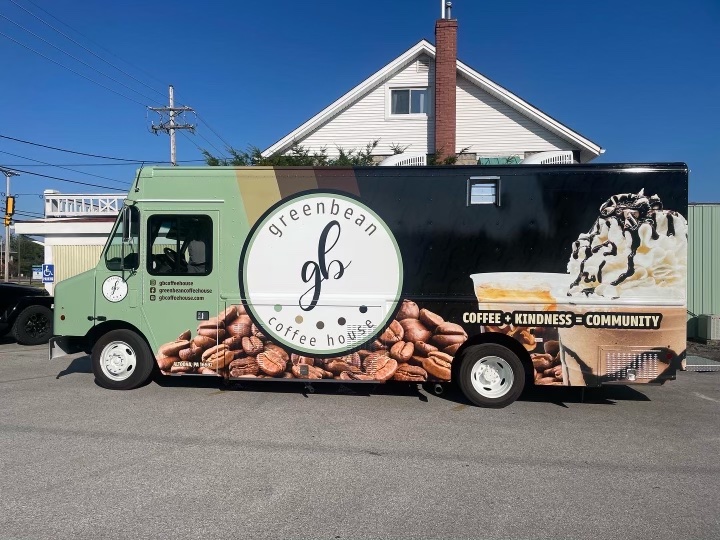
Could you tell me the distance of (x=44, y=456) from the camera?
4922 millimetres

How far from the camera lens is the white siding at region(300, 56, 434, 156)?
18047mm

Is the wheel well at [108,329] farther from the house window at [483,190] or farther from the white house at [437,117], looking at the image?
the white house at [437,117]

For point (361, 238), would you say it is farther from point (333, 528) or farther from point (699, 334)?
point (699, 334)

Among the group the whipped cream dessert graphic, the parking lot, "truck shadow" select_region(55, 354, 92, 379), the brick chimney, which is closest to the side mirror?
the parking lot

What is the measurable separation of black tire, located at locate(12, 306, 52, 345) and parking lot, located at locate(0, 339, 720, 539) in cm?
502

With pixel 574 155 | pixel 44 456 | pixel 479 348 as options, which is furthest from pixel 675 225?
pixel 574 155

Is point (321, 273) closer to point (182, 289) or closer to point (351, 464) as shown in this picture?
point (182, 289)

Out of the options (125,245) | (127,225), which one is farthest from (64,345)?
(127,225)

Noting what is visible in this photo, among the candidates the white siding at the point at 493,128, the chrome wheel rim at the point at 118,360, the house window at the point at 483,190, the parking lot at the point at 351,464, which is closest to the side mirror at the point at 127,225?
the chrome wheel rim at the point at 118,360

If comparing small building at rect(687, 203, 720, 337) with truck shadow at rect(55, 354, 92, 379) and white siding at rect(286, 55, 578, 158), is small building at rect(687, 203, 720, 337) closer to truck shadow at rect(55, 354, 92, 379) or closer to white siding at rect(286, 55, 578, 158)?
white siding at rect(286, 55, 578, 158)

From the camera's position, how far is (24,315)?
12.0 metres

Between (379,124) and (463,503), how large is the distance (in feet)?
51.7

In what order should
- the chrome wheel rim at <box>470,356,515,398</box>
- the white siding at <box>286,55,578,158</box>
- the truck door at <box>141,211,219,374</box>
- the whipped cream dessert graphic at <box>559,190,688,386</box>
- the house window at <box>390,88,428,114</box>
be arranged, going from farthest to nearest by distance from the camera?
the house window at <box>390,88,428,114</box> < the white siding at <box>286,55,578,158</box> < the truck door at <box>141,211,219,374</box> < the chrome wheel rim at <box>470,356,515,398</box> < the whipped cream dessert graphic at <box>559,190,688,386</box>

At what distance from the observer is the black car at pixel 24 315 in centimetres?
1188
